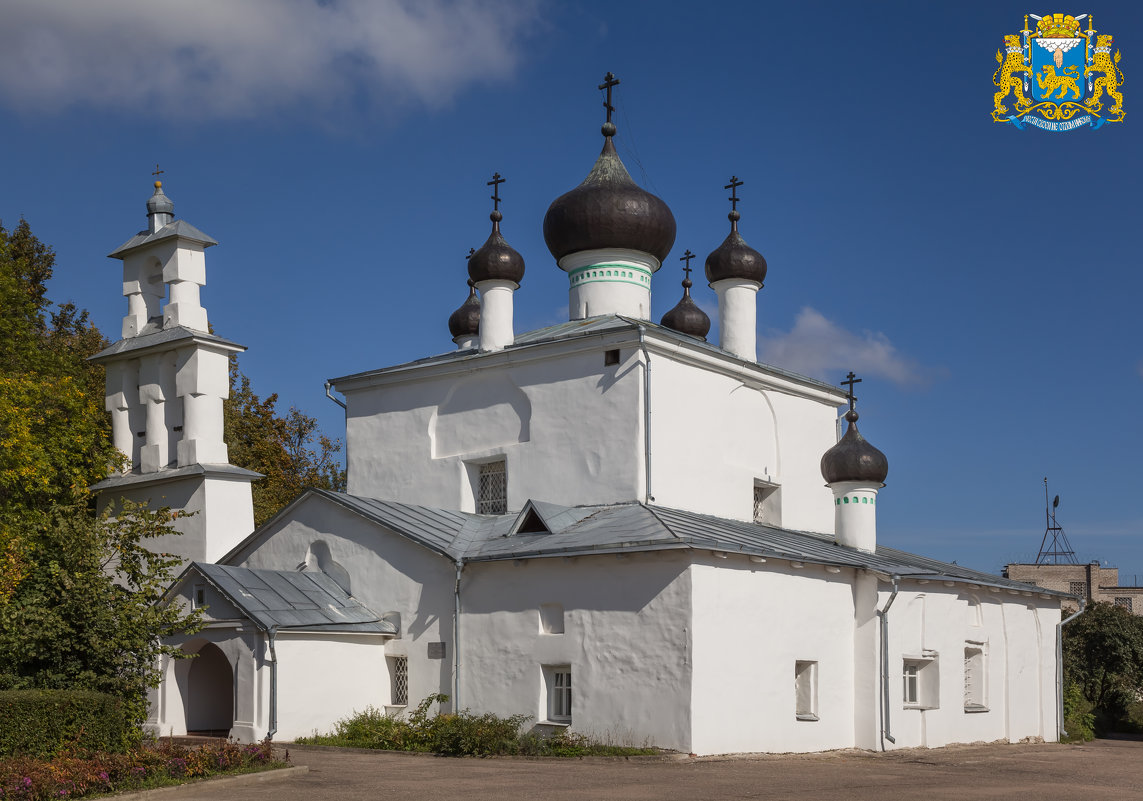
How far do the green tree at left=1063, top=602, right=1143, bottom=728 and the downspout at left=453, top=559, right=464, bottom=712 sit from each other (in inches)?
785

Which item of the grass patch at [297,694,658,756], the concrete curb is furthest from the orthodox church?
the concrete curb

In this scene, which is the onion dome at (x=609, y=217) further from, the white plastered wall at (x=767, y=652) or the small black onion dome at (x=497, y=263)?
the white plastered wall at (x=767, y=652)

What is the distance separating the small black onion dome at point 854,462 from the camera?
20984 millimetres

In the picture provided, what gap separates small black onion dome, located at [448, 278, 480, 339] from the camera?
28.0 meters

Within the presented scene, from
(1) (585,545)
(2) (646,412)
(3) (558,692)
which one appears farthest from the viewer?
(2) (646,412)

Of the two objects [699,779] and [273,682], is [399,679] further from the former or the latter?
[699,779]

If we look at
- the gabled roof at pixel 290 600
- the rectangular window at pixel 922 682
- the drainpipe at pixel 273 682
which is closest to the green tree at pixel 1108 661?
the rectangular window at pixel 922 682

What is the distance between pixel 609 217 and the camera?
894 inches

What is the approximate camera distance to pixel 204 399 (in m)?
22.3

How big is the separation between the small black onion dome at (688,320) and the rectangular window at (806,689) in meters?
11.2

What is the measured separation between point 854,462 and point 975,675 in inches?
166

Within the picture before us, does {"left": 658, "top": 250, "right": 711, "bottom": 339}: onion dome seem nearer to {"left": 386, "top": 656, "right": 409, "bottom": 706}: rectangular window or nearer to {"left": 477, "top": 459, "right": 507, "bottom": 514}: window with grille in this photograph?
{"left": 477, "top": 459, "right": 507, "bottom": 514}: window with grille

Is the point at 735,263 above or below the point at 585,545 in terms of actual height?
above

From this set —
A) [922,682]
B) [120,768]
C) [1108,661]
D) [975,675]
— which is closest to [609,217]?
[922,682]
